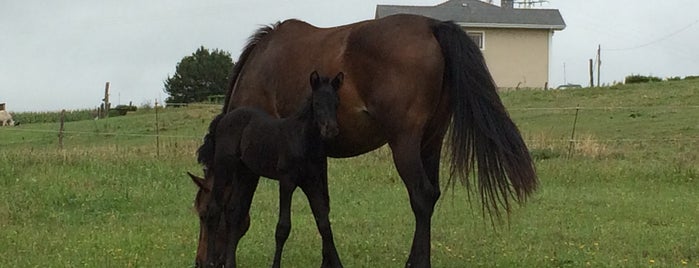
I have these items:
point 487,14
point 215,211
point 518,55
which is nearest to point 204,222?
point 215,211

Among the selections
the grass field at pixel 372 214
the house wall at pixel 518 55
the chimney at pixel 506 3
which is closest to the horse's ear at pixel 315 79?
the grass field at pixel 372 214

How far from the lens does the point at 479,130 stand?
18.9ft

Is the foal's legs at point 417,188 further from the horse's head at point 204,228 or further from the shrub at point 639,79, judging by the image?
the shrub at point 639,79

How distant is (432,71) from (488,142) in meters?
0.65

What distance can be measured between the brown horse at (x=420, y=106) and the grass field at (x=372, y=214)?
54 centimetres

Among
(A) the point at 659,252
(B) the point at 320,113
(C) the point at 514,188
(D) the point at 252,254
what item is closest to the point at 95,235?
(D) the point at 252,254

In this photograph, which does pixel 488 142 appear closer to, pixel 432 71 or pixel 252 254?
pixel 432 71

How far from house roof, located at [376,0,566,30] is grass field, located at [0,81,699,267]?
18141 mm

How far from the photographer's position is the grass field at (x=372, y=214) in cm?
668

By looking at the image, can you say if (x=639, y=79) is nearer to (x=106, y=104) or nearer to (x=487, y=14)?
(x=487, y=14)

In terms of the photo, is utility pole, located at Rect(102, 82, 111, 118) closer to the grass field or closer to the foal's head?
the grass field

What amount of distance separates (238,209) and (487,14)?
103 feet

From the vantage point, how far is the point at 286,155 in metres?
5.42

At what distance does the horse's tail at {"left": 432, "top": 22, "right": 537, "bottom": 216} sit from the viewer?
225 inches
